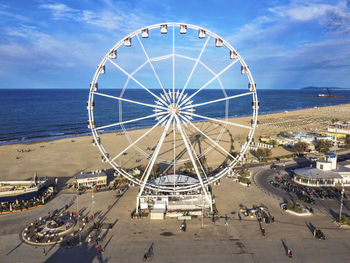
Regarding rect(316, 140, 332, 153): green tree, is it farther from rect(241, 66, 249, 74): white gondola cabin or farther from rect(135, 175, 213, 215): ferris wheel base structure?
rect(135, 175, 213, 215): ferris wheel base structure

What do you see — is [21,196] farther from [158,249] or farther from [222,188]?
[222,188]

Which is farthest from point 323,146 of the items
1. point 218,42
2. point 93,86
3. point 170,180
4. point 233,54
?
point 93,86

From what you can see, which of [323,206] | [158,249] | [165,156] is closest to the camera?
[158,249]

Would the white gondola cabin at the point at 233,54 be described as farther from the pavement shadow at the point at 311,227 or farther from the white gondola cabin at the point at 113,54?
the pavement shadow at the point at 311,227

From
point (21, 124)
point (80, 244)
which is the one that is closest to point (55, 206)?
point (80, 244)

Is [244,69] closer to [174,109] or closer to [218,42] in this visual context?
[218,42]
